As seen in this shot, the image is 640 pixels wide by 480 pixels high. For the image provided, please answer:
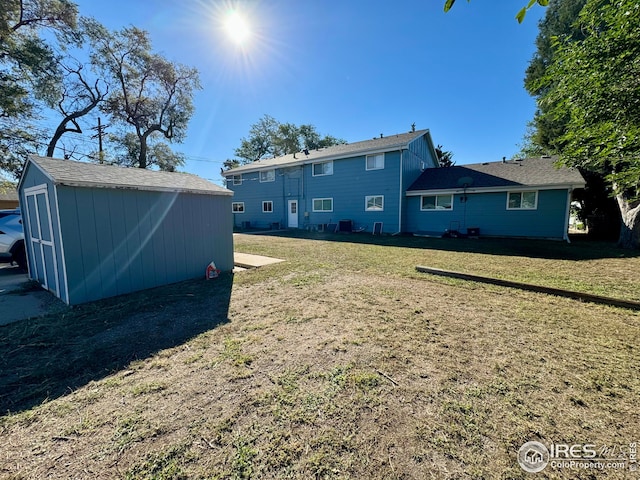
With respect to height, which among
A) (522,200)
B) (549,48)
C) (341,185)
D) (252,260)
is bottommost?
(252,260)

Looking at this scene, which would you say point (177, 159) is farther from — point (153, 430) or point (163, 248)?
point (153, 430)

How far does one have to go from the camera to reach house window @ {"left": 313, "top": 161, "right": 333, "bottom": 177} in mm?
16734

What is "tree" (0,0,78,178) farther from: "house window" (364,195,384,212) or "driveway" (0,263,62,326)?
"house window" (364,195,384,212)

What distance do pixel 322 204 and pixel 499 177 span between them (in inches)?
398

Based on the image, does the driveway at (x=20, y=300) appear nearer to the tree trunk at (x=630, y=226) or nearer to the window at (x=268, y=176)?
the window at (x=268, y=176)

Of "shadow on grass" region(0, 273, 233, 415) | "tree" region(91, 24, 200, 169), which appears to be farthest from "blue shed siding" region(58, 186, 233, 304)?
"tree" region(91, 24, 200, 169)

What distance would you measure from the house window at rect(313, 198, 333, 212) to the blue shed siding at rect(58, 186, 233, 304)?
37.1 feet

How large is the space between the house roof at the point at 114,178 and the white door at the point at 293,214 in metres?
12.7

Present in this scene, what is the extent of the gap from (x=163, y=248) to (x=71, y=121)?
66.3 feet

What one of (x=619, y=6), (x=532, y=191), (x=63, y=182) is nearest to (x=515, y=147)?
(x=532, y=191)

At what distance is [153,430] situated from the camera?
175cm

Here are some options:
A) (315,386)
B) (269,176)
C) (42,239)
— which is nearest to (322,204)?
(269,176)

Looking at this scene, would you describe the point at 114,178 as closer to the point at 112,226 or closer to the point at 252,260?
the point at 112,226

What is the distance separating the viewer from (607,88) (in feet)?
14.4
